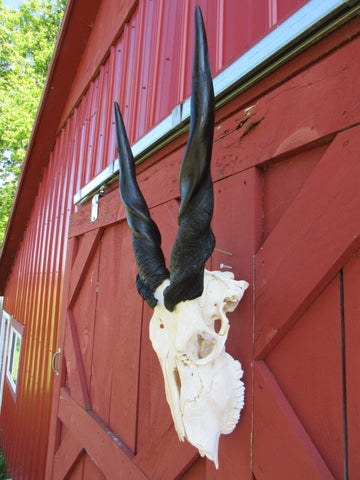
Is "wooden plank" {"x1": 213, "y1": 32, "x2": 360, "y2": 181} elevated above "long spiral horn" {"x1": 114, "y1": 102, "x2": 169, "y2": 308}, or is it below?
above

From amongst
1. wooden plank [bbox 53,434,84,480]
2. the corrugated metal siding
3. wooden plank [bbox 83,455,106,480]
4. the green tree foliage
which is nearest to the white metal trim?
the corrugated metal siding

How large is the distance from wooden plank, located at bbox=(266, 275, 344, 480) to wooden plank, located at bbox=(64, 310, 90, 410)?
2.20 metres

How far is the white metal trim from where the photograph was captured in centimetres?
115

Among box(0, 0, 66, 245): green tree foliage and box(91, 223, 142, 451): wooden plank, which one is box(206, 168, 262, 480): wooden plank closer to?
box(91, 223, 142, 451): wooden plank

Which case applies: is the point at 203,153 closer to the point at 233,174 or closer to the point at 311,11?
the point at 233,174

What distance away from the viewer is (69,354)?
328 cm

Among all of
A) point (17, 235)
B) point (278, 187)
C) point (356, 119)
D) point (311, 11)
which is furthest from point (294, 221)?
point (17, 235)

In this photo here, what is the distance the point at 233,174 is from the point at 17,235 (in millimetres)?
7665

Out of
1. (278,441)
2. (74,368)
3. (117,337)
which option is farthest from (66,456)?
(278,441)

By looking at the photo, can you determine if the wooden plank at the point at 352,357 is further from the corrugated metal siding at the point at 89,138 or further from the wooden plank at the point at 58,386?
the wooden plank at the point at 58,386

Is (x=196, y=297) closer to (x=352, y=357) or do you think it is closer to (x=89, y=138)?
(x=352, y=357)

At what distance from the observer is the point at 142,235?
1333 millimetres

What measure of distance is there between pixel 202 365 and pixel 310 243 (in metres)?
0.58

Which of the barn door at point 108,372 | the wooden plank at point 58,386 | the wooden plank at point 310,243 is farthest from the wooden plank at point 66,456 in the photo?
the wooden plank at point 310,243
